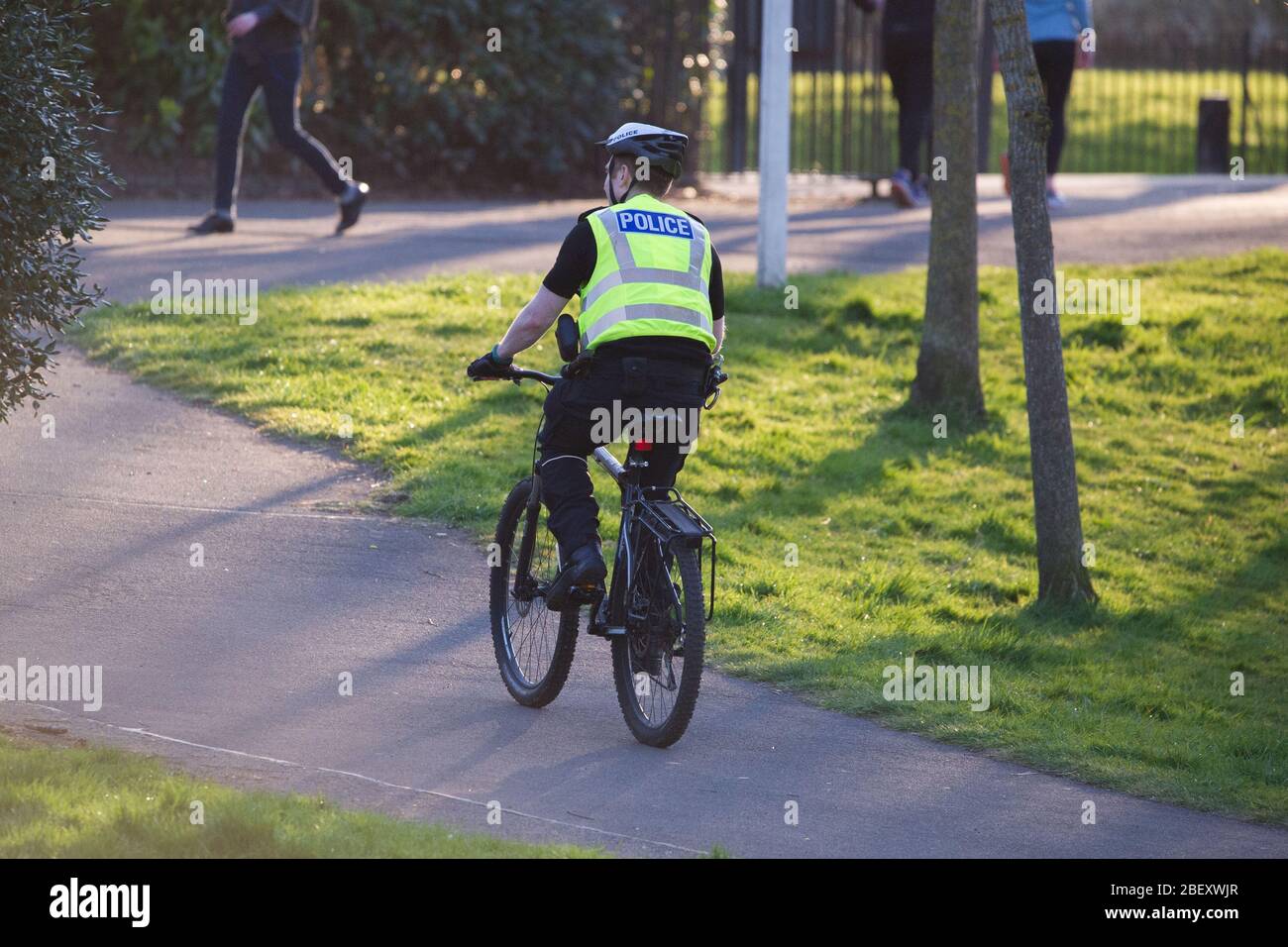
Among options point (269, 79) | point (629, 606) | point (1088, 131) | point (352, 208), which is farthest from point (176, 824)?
point (1088, 131)

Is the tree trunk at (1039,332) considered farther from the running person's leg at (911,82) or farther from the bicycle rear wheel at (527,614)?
the running person's leg at (911,82)

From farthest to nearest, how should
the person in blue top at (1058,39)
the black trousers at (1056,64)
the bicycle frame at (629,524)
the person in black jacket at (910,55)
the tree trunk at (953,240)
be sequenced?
1. the person in black jacket at (910,55)
2. the black trousers at (1056,64)
3. the person in blue top at (1058,39)
4. the tree trunk at (953,240)
5. the bicycle frame at (629,524)

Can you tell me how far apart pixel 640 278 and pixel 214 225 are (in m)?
7.83

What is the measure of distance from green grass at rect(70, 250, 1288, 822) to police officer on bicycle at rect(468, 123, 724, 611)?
140 centimetres

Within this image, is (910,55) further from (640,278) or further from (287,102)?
(640,278)

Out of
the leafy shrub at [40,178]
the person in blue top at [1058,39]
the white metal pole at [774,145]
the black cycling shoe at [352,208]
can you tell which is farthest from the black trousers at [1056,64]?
the leafy shrub at [40,178]

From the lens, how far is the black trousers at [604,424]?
5605mm

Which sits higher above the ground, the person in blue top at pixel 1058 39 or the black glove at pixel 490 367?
the person in blue top at pixel 1058 39

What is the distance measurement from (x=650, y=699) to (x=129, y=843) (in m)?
1.93

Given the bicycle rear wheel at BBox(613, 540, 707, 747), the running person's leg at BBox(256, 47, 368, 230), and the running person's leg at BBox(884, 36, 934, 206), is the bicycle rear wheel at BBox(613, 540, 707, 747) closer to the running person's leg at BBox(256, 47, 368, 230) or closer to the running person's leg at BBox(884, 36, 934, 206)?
the running person's leg at BBox(256, 47, 368, 230)

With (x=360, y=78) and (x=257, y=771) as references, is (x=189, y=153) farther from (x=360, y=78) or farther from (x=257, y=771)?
(x=257, y=771)

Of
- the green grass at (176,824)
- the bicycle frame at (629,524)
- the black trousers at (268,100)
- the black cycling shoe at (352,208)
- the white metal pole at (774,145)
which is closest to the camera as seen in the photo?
the green grass at (176,824)

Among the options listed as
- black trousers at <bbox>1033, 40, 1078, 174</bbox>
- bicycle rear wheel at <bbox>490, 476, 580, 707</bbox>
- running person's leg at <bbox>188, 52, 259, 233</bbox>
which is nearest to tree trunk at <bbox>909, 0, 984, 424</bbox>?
black trousers at <bbox>1033, 40, 1078, 174</bbox>

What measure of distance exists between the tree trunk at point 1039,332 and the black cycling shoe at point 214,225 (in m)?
6.53
